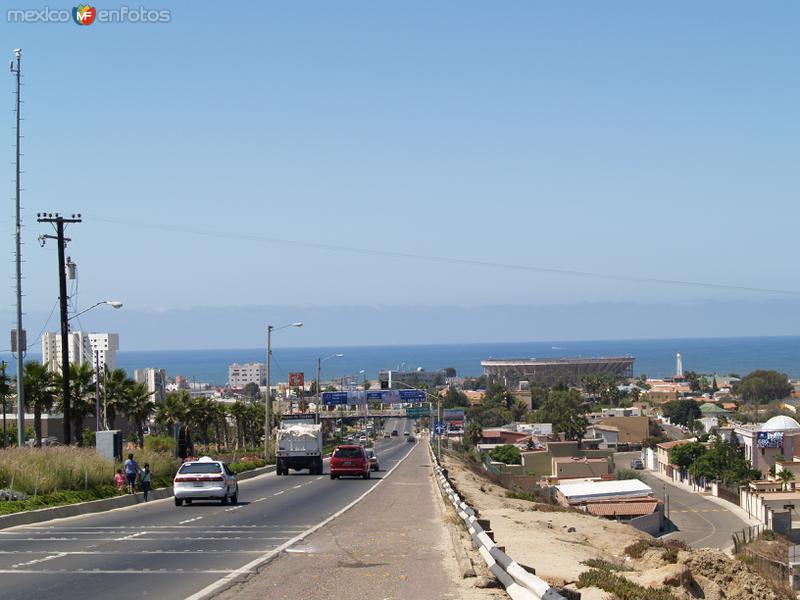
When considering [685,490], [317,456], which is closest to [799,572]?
[317,456]

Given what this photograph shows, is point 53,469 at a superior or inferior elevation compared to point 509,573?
inferior

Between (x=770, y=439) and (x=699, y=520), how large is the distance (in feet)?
127

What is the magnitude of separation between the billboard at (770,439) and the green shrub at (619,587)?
9321 centimetres

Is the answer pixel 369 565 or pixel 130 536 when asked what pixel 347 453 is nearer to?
pixel 130 536

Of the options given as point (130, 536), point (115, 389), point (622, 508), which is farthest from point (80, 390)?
point (130, 536)

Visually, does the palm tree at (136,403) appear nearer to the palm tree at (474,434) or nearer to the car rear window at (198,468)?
the car rear window at (198,468)

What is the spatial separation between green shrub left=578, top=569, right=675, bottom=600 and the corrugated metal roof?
45.1 metres

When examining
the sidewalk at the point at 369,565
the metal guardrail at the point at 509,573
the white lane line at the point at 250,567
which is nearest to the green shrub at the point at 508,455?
the sidewalk at the point at 369,565

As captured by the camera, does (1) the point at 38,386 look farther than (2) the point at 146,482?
Yes

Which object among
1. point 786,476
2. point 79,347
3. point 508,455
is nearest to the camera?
point 786,476

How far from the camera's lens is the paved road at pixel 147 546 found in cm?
1500

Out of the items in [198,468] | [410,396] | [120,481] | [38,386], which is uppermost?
[38,386]

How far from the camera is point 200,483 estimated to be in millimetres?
32281

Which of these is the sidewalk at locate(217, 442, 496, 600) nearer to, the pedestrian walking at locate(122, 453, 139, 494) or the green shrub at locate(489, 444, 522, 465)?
the pedestrian walking at locate(122, 453, 139, 494)
